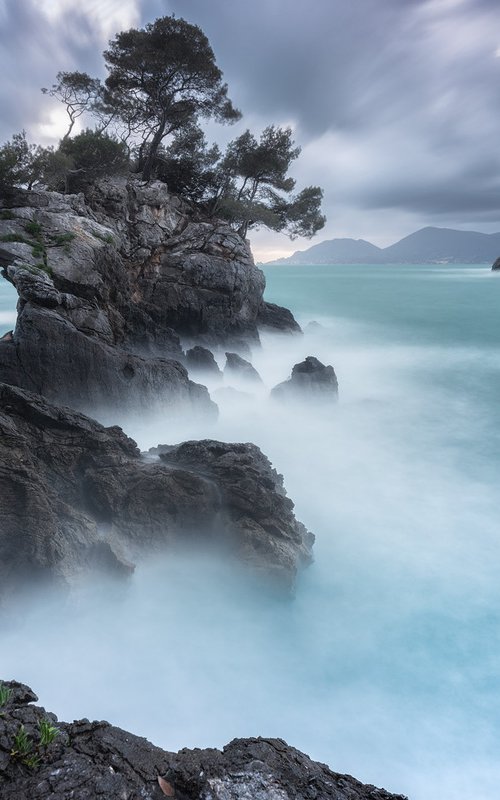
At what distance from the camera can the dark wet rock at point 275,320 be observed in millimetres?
31609

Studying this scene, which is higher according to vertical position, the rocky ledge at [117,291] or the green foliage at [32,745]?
the rocky ledge at [117,291]

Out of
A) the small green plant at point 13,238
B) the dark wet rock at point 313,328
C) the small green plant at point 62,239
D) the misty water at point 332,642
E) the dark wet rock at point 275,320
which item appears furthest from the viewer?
the dark wet rock at point 313,328

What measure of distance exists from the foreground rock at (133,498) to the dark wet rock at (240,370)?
11801mm

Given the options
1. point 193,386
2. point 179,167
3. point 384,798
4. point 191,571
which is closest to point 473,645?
point 191,571

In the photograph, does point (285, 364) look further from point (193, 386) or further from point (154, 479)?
point (154, 479)

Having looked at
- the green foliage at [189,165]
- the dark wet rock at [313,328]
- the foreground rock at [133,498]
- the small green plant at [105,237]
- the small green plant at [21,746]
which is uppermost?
the green foliage at [189,165]

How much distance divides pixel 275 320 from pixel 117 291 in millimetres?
15444

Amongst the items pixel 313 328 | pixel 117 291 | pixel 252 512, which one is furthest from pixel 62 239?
A: pixel 313 328

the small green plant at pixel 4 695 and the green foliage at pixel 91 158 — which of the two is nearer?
the small green plant at pixel 4 695

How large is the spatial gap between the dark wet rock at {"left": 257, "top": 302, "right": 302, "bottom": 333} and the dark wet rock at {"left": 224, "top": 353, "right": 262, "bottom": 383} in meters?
9.86

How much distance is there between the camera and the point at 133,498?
934cm

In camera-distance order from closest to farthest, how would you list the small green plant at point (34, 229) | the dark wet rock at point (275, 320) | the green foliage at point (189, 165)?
the small green plant at point (34, 229) < the green foliage at point (189, 165) < the dark wet rock at point (275, 320)

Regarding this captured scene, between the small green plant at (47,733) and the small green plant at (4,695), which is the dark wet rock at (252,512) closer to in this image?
the small green plant at (4,695)

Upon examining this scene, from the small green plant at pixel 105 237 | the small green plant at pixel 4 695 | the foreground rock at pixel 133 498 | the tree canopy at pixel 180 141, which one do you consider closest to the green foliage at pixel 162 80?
the tree canopy at pixel 180 141
